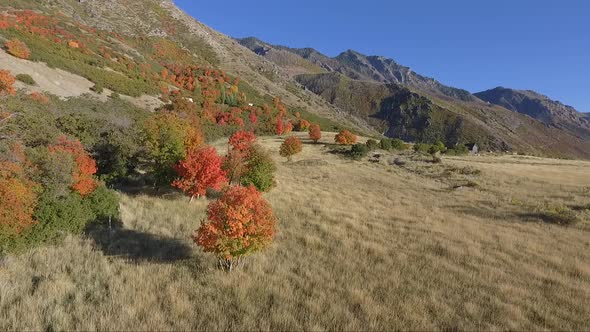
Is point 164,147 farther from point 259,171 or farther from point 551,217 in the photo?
point 551,217

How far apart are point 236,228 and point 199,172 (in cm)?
1115

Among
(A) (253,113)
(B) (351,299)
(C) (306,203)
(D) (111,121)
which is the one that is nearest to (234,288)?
(B) (351,299)

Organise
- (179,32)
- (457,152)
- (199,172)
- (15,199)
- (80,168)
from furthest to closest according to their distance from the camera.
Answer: (179,32) → (457,152) → (199,172) → (80,168) → (15,199)

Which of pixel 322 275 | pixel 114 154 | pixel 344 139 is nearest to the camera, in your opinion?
pixel 322 275

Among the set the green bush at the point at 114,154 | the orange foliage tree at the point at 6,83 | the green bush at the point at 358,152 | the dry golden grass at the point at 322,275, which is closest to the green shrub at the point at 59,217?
the dry golden grass at the point at 322,275

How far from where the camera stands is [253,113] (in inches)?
3620

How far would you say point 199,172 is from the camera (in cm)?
2536

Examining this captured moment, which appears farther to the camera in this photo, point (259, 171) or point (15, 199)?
point (259, 171)

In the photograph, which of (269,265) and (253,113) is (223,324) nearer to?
(269,265)

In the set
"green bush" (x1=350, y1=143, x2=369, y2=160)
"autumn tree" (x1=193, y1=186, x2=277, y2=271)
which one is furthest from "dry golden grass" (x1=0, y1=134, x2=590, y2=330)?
"green bush" (x1=350, y1=143, x2=369, y2=160)

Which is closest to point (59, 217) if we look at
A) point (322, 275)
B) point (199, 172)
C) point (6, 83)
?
point (199, 172)

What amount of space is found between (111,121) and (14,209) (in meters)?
17.1

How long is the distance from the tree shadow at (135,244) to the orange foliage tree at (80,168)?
1936 mm

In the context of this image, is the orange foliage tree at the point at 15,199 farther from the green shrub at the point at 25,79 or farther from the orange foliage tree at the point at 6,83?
the green shrub at the point at 25,79
